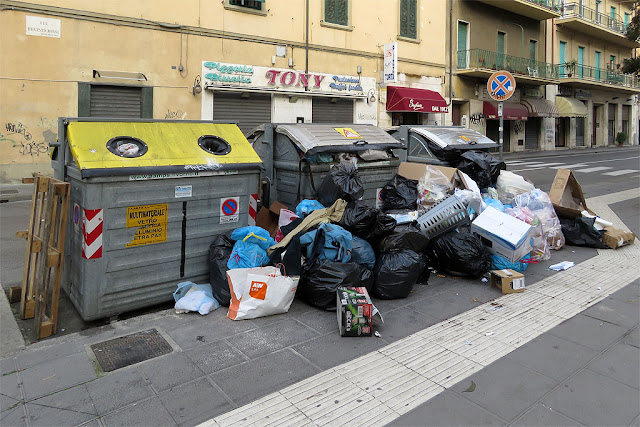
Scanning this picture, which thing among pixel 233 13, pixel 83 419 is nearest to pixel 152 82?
pixel 233 13

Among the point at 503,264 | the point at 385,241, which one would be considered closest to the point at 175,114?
the point at 385,241

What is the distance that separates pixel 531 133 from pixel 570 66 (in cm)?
466

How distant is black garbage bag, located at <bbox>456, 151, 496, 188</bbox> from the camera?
6762 millimetres

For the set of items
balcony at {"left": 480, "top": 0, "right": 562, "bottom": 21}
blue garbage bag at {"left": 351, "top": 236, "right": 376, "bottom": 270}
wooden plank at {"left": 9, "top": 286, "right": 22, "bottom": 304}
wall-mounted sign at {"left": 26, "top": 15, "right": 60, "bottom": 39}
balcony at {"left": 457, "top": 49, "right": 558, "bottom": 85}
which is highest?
balcony at {"left": 480, "top": 0, "right": 562, "bottom": 21}

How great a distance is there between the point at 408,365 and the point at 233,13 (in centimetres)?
1397

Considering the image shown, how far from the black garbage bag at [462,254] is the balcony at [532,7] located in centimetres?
2135

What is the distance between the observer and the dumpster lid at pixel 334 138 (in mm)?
5465

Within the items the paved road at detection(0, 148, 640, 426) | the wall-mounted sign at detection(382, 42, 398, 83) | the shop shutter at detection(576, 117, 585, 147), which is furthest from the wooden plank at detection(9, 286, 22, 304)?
the shop shutter at detection(576, 117, 585, 147)

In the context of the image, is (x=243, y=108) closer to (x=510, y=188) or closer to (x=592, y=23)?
(x=510, y=188)

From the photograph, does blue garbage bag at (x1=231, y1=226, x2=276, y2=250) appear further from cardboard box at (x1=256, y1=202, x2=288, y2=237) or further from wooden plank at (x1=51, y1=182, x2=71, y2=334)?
wooden plank at (x1=51, y1=182, x2=71, y2=334)

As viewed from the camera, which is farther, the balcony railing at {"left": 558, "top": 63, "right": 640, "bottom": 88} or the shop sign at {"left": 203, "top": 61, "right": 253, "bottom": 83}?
the balcony railing at {"left": 558, "top": 63, "right": 640, "bottom": 88}

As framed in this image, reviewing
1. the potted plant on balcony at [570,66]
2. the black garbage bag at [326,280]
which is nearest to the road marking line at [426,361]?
the black garbage bag at [326,280]

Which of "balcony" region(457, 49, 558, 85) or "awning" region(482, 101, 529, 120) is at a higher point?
"balcony" region(457, 49, 558, 85)

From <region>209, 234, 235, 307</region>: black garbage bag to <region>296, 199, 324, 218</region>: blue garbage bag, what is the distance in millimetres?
995
